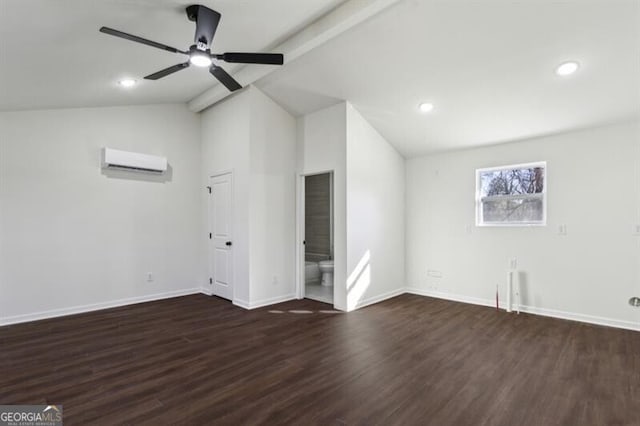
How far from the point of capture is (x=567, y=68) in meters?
3.00

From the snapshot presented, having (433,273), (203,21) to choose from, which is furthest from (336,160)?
(433,273)

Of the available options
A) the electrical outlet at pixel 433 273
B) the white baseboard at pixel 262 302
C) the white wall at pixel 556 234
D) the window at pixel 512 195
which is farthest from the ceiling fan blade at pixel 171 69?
the electrical outlet at pixel 433 273

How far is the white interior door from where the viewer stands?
15.9 feet

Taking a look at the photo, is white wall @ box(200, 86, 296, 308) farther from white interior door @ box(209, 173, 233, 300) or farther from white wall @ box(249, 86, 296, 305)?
white interior door @ box(209, 173, 233, 300)

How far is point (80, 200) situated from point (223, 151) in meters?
2.04

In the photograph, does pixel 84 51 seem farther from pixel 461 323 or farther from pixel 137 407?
pixel 461 323

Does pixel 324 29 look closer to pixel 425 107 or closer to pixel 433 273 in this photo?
pixel 425 107

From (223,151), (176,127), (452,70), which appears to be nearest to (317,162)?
(223,151)

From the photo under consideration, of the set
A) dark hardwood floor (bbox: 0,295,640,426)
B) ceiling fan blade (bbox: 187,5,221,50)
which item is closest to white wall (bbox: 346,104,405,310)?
dark hardwood floor (bbox: 0,295,640,426)

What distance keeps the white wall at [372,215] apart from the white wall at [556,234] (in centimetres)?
48

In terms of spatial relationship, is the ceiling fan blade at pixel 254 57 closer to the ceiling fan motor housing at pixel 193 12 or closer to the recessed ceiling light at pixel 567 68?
the ceiling fan motor housing at pixel 193 12

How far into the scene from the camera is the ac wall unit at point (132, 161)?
14.3 ft

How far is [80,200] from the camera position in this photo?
13.9 ft

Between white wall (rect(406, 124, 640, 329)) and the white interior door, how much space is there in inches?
125
